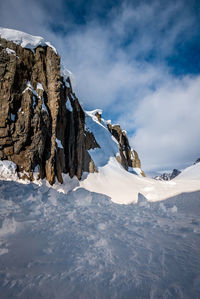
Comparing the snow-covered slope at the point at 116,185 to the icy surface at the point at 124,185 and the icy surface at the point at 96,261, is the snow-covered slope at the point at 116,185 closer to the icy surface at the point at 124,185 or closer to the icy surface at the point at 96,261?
the icy surface at the point at 124,185

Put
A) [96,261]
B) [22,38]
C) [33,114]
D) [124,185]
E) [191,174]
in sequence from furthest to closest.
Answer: [191,174], [124,185], [22,38], [33,114], [96,261]

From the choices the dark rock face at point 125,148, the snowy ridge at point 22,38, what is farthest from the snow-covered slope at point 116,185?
the dark rock face at point 125,148

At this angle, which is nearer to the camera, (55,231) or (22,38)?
(55,231)

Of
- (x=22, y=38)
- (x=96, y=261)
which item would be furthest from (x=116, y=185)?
(x=22, y=38)

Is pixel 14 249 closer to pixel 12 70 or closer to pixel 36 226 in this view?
pixel 36 226

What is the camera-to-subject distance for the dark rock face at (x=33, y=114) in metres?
11.4

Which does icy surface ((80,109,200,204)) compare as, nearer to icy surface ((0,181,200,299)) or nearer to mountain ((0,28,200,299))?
mountain ((0,28,200,299))

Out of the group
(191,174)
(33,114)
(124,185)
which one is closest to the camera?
(33,114)

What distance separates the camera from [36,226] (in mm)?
4516

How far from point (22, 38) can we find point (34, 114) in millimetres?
7766

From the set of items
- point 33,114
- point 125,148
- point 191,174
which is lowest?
point 191,174

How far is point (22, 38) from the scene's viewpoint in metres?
13.6

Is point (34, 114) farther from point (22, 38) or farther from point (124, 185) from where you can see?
point (124, 185)

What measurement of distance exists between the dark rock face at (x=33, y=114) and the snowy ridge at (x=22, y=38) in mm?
407
